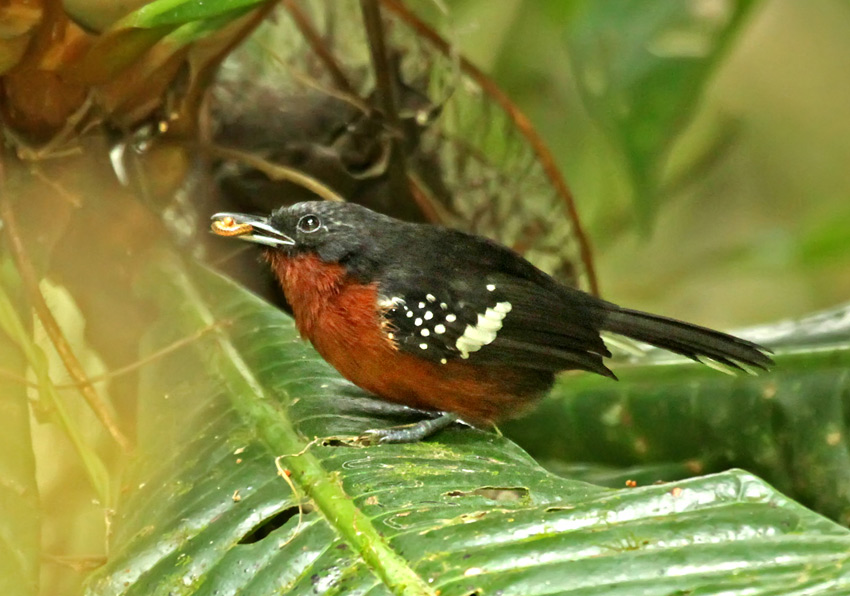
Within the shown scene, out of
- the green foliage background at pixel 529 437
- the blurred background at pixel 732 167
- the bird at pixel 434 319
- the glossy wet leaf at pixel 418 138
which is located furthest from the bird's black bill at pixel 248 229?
the blurred background at pixel 732 167

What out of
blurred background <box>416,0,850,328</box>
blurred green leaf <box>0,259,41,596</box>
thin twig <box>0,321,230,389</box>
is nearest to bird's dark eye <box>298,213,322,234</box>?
thin twig <box>0,321,230,389</box>

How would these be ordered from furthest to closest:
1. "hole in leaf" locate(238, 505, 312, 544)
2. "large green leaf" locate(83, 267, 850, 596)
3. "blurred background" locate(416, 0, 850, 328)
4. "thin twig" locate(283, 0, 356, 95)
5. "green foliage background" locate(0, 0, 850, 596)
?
"blurred background" locate(416, 0, 850, 328), "thin twig" locate(283, 0, 356, 95), "hole in leaf" locate(238, 505, 312, 544), "green foliage background" locate(0, 0, 850, 596), "large green leaf" locate(83, 267, 850, 596)

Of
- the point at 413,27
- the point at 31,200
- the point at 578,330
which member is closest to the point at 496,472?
the point at 578,330

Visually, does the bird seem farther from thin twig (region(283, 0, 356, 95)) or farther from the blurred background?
the blurred background

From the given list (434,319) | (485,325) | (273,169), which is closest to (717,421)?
(485,325)

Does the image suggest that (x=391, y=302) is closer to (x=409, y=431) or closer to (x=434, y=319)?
(x=434, y=319)

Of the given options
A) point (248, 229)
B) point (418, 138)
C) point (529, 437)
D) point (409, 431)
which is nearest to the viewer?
point (409, 431)
